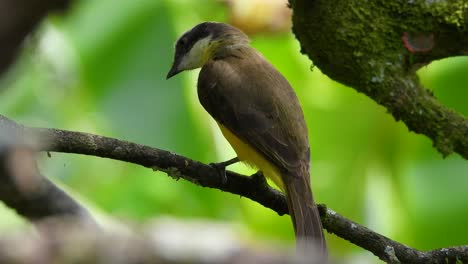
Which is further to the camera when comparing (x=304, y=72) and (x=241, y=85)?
(x=304, y=72)

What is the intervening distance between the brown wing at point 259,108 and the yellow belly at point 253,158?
0.14 feet

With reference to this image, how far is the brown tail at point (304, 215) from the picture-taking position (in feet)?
12.4

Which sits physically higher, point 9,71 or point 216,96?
point 216,96

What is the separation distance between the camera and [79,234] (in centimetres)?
100

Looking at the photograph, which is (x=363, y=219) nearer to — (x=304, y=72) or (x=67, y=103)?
(x=304, y=72)

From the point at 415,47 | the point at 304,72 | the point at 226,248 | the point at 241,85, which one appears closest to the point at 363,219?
the point at 304,72

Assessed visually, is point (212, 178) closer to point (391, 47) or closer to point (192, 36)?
point (391, 47)

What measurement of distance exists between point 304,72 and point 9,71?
4.92m

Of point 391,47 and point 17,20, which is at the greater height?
point 391,47

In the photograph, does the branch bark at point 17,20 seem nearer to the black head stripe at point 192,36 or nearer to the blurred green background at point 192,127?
the blurred green background at point 192,127

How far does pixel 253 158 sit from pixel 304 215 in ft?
2.11

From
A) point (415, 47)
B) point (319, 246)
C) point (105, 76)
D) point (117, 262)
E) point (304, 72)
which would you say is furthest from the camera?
point (304, 72)

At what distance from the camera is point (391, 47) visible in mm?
4035

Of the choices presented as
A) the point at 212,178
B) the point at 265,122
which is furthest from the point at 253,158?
the point at 212,178
